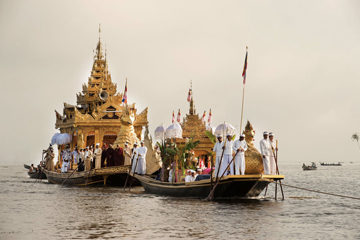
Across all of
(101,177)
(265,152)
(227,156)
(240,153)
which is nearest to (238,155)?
(240,153)

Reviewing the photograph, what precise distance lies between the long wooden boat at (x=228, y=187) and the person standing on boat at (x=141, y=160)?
5.64 m

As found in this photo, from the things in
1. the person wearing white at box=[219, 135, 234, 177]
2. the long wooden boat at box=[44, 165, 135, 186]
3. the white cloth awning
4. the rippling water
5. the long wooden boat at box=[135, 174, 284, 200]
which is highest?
the white cloth awning

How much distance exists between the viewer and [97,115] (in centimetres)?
3866

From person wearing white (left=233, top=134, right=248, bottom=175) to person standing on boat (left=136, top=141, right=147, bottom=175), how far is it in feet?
28.1

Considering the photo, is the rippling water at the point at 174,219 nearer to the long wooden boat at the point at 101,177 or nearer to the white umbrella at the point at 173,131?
the long wooden boat at the point at 101,177

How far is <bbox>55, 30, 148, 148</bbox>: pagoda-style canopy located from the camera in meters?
38.3

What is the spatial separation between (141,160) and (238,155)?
9101mm

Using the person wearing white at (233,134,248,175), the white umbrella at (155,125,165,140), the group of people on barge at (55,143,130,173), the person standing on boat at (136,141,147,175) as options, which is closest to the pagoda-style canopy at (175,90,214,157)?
the white umbrella at (155,125,165,140)

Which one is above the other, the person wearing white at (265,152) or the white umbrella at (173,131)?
the white umbrella at (173,131)

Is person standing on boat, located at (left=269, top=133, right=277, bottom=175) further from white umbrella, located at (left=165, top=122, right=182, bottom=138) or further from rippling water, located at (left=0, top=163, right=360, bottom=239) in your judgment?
white umbrella, located at (left=165, top=122, right=182, bottom=138)

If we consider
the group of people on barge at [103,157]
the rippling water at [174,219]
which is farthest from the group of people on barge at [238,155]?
the group of people on barge at [103,157]

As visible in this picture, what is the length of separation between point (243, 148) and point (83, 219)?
6403 millimetres

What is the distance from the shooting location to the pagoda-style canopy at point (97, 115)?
3831 centimetres

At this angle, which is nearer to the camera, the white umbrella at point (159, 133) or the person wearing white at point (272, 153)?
the person wearing white at point (272, 153)
